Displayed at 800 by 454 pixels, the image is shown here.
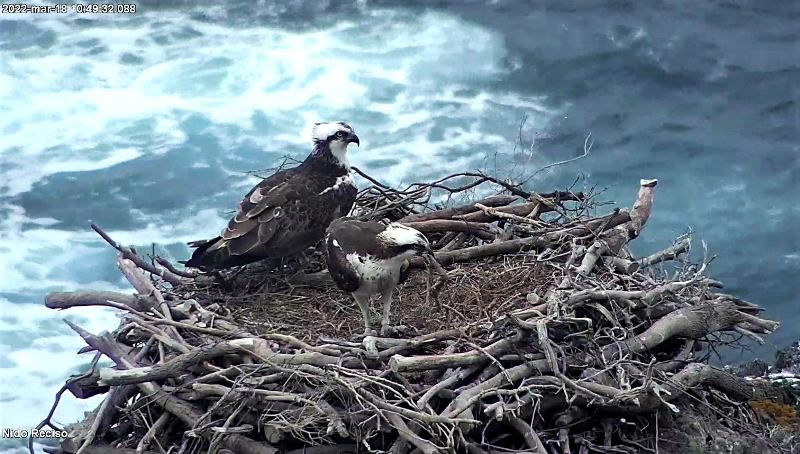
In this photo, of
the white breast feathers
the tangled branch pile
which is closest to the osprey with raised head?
the tangled branch pile

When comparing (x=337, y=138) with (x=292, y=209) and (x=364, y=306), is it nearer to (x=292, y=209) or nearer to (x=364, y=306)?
(x=292, y=209)

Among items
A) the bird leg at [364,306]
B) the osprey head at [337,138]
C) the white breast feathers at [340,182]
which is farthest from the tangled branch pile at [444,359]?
the osprey head at [337,138]

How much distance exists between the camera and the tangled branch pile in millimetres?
5074

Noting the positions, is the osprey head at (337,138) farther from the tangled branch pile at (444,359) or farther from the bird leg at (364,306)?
the bird leg at (364,306)

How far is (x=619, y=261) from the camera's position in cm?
646

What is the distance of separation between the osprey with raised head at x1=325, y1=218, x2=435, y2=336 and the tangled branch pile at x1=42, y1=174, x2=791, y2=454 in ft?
0.85

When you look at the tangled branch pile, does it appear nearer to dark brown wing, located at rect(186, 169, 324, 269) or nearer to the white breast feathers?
dark brown wing, located at rect(186, 169, 324, 269)

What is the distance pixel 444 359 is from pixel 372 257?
0.84 m

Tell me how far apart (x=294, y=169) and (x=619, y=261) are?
7.93ft

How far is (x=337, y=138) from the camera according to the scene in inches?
280

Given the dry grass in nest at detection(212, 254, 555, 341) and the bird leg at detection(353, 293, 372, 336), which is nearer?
the bird leg at detection(353, 293, 372, 336)

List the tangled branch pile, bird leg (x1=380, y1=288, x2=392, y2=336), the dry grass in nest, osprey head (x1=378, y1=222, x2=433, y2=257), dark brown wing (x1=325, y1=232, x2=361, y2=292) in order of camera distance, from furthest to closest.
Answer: the dry grass in nest → bird leg (x1=380, y1=288, x2=392, y2=336) → dark brown wing (x1=325, y1=232, x2=361, y2=292) → osprey head (x1=378, y1=222, x2=433, y2=257) → the tangled branch pile

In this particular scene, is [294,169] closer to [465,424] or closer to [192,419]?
[192,419]

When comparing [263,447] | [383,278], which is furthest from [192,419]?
[383,278]
